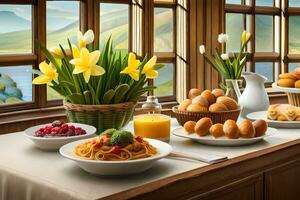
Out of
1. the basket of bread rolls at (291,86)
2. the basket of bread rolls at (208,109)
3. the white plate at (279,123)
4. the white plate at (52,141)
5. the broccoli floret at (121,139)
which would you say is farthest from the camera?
the basket of bread rolls at (291,86)

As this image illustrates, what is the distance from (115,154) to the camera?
134cm

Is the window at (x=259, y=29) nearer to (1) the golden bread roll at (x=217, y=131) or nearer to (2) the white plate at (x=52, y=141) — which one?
(1) the golden bread roll at (x=217, y=131)

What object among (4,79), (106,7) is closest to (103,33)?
(106,7)

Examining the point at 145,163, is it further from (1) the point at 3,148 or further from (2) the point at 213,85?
(2) the point at 213,85

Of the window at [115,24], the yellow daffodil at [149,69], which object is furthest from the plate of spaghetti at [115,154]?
the window at [115,24]

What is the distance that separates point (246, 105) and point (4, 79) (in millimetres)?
1176

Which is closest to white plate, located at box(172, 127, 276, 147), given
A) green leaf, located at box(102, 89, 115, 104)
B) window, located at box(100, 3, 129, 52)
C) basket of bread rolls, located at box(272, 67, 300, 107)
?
green leaf, located at box(102, 89, 115, 104)

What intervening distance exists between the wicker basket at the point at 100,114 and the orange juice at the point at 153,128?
0.09 meters

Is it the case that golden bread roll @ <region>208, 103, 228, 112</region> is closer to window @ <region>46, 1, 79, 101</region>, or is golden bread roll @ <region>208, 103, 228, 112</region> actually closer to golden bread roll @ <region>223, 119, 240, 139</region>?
golden bread roll @ <region>223, 119, 240, 139</region>

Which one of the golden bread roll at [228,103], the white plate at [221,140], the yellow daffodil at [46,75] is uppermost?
the yellow daffodil at [46,75]

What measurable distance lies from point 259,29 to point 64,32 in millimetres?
1596

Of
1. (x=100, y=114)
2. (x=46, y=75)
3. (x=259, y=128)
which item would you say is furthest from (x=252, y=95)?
(x=46, y=75)

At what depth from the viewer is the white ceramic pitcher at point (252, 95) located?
2.19 m

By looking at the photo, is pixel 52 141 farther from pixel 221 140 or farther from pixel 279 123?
pixel 279 123
